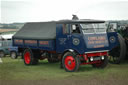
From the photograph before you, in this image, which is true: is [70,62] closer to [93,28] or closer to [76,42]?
[76,42]

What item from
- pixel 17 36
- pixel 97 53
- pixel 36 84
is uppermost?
pixel 17 36

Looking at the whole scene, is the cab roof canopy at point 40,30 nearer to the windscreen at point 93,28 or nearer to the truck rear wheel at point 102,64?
the windscreen at point 93,28

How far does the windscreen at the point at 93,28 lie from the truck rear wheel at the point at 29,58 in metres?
4.22

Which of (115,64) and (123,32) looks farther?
(123,32)

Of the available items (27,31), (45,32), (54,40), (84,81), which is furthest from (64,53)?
(27,31)

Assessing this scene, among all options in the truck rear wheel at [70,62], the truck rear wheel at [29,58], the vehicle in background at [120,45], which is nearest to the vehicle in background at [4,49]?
the truck rear wheel at [29,58]

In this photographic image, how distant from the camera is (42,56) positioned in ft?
45.2

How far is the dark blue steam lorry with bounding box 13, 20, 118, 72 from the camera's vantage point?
10812 millimetres

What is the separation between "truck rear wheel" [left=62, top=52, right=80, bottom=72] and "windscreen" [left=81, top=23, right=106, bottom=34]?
1.20 m

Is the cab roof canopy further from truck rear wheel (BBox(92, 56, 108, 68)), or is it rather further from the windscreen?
truck rear wheel (BBox(92, 56, 108, 68))

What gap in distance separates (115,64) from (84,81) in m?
4.90

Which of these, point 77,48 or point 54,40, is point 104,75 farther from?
point 54,40

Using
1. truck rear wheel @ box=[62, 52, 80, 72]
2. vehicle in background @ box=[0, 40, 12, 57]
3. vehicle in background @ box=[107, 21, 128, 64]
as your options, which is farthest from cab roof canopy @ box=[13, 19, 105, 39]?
vehicle in background @ box=[0, 40, 12, 57]

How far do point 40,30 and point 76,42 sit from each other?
3.50m
